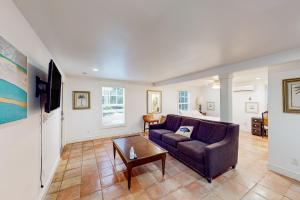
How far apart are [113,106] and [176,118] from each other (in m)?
2.64

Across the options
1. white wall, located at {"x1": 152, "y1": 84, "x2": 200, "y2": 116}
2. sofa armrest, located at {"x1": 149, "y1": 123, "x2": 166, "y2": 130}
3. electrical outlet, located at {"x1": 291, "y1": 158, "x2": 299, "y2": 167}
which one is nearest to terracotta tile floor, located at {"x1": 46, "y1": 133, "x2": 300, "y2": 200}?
electrical outlet, located at {"x1": 291, "y1": 158, "x2": 299, "y2": 167}

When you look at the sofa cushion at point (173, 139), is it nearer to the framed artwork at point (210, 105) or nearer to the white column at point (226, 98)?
the white column at point (226, 98)

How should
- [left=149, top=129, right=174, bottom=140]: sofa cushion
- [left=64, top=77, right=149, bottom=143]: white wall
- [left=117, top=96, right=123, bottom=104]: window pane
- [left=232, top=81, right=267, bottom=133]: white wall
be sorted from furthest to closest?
[left=117, top=96, right=123, bottom=104]: window pane < [left=232, top=81, right=267, bottom=133]: white wall < [left=64, top=77, right=149, bottom=143]: white wall < [left=149, top=129, right=174, bottom=140]: sofa cushion

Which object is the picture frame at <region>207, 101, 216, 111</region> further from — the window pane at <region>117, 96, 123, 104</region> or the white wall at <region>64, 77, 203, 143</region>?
the window pane at <region>117, 96, 123, 104</region>

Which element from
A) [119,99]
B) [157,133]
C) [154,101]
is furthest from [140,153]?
[154,101]

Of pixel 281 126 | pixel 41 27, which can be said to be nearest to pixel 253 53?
pixel 281 126

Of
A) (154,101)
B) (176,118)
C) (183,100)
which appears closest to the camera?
(176,118)

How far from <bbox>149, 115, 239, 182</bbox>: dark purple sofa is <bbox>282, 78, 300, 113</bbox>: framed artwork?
925 millimetres

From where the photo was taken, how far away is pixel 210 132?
2877 mm

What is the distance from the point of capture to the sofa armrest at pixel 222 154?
6.98 ft

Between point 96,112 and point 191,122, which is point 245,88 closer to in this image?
point 191,122

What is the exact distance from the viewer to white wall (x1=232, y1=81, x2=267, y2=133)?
191 inches

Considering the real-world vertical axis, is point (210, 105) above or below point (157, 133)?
above

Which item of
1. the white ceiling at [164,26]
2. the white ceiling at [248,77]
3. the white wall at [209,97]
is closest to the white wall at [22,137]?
the white ceiling at [164,26]
